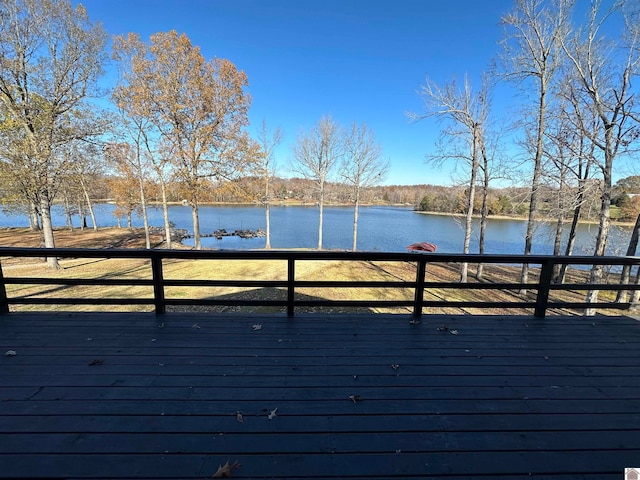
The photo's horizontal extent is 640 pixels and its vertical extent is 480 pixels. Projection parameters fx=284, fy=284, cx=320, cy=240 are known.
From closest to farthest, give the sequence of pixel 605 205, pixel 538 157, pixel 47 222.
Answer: pixel 605 205 < pixel 538 157 < pixel 47 222

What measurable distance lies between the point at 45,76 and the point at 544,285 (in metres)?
16.1

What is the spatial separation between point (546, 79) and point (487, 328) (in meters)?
11.3

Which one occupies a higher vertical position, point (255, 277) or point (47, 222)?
point (47, 222)

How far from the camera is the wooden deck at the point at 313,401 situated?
1605 millimetres

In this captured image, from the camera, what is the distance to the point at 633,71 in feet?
27.2

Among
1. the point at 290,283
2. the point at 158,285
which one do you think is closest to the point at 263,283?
the point at 290,283

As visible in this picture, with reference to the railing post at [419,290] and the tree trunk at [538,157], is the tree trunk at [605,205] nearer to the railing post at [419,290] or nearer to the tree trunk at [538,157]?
the tree trunk at [538,157]

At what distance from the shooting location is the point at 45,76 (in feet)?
34.3

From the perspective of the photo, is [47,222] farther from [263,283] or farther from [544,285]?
[544,285]

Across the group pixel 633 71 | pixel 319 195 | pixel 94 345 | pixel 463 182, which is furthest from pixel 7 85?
pixel 633 71

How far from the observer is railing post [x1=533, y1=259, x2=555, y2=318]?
149 inches

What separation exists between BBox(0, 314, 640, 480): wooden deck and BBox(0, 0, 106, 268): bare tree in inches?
406

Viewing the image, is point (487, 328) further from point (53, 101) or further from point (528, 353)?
point (53, 101)

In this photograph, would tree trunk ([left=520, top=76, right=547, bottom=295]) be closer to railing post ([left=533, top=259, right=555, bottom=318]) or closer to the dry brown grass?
the dry brown grass
